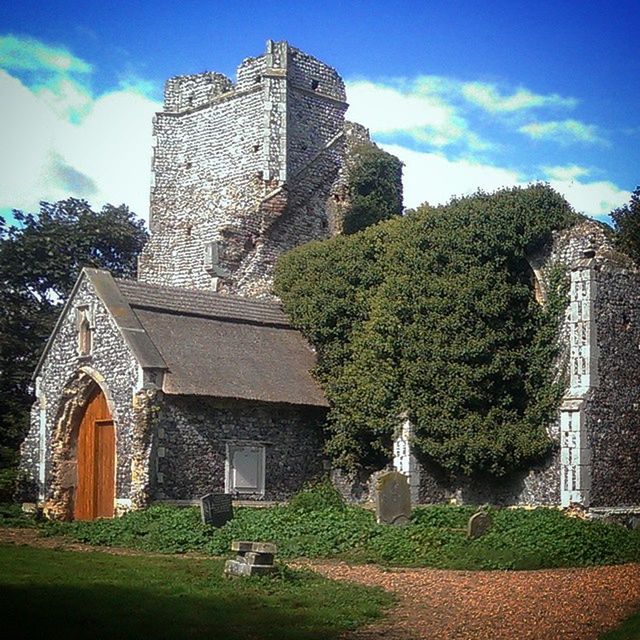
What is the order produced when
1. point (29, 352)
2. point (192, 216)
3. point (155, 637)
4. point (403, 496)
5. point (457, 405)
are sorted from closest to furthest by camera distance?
point (155, 637) < point (403, 496) < point (457, 405) < point (29, 352) < point (192, 216)

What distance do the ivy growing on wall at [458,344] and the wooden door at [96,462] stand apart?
5.56 metres

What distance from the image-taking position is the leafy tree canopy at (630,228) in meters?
33.8

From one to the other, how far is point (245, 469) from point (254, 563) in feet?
35.5

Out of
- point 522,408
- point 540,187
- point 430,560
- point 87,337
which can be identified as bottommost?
point 430,560

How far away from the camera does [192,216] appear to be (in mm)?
38438

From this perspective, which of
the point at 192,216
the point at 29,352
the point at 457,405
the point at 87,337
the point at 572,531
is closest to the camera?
the point at 572,531

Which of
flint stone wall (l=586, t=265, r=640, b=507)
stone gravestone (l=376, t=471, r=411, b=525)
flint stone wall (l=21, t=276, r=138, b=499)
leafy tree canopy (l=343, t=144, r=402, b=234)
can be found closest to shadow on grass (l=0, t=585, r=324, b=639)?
stone gravestone (l=376, t=471, r=411, b=525)

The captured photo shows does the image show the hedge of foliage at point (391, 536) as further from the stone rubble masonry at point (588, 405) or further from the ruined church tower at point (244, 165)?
the ruined church tower at point (244, 165)

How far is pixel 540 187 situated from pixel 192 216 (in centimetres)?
1547

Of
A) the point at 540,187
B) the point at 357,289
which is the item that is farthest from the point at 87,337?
the point at 540,187

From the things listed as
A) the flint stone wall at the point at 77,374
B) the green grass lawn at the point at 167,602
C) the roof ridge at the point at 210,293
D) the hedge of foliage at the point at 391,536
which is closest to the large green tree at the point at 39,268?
the flint stone wall at the point at 77,374

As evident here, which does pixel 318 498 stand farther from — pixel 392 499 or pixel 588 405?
pixel 588 405

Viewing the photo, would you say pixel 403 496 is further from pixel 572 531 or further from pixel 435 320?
pixel 435 320

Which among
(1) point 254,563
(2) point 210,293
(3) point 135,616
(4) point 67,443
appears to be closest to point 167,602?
(3) point 135,616
